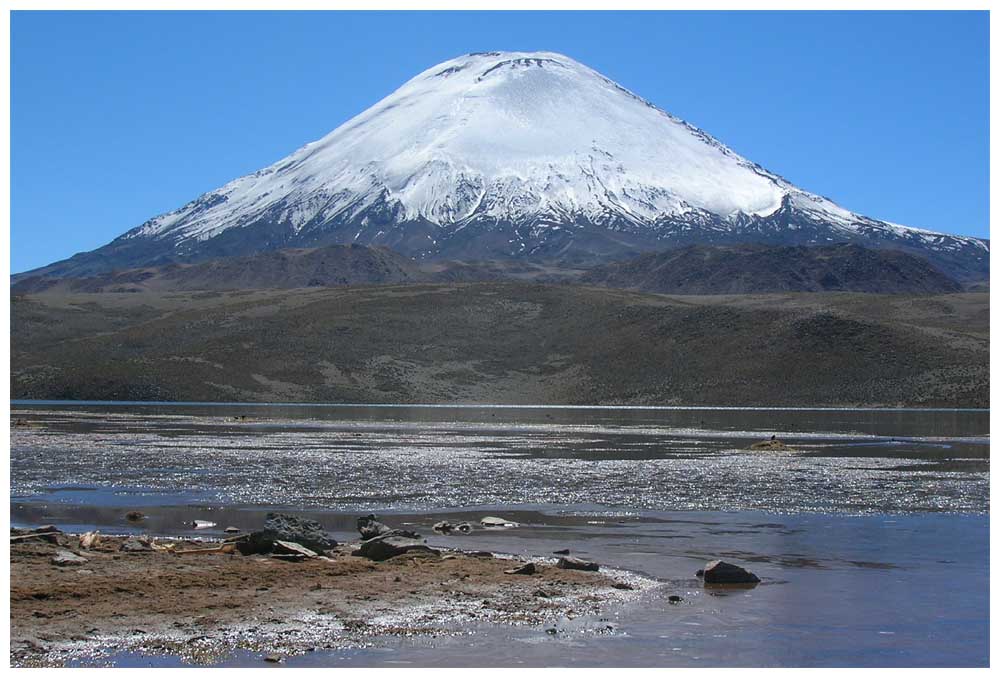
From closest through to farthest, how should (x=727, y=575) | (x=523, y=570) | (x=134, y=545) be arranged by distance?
1. (x=727, y=575)
2. (x=523, y=570)
3. (x=134, y=545)

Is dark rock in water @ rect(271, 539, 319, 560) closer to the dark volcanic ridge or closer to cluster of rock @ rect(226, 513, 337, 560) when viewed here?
cluster of rock @ rect(226, 513, 337, 560)

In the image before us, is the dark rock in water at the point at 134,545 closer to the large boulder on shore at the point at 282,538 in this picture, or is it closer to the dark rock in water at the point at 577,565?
the large boulder on shore at the point at 282,538

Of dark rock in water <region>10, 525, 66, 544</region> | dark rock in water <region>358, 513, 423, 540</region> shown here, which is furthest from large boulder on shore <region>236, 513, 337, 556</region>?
dark rock in water <region>10, 525, 66, 544</region>

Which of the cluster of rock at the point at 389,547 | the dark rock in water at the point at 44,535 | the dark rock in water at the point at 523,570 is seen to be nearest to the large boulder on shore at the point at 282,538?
the cluster of rock at the point at 389,547

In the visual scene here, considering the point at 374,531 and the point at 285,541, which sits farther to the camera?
the point at 374,531

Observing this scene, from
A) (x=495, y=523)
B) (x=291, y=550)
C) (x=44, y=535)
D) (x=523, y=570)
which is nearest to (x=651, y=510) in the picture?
(x=495, y=523)

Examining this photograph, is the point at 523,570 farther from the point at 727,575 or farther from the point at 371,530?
the point at 371,530

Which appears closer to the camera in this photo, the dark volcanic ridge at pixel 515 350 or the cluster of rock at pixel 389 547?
the cluster of rock at pixel 389 547
